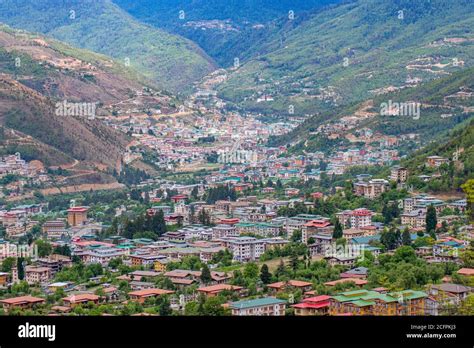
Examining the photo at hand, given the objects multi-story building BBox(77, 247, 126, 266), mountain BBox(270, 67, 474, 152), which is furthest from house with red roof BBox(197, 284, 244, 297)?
mountain BBox(270, 67, 474, 152)

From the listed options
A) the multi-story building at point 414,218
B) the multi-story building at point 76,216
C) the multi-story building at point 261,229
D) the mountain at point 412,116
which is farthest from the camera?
the mountain at point 412,116

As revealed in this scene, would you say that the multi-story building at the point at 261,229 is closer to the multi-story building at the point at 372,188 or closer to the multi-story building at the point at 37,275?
the multi-story building at the point at 372,188

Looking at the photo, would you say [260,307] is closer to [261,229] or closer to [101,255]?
[101,255]

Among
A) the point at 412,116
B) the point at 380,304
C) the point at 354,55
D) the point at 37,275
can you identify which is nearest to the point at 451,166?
the point at 37,275

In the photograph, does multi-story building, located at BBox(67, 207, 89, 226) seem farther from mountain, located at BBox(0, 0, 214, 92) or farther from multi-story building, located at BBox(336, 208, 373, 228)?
mountain, located at BBox(0, 0, 214, 92)

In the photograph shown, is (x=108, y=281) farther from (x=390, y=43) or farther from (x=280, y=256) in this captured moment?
(x=390, y=43)

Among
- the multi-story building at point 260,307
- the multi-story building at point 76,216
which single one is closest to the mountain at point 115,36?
the multi-story building at point 76,216
